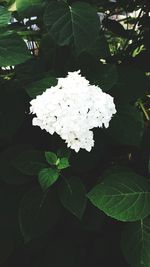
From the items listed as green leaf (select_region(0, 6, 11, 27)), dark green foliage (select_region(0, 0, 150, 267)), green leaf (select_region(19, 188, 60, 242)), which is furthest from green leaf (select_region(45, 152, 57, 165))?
green leaf (select_region(0, 6, 11, 27))

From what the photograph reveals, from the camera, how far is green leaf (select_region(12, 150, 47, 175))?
118 centimetres

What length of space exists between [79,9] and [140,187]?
2.00 ft

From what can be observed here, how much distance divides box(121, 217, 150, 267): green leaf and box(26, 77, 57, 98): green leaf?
49cm

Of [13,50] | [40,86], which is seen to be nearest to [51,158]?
[40,86]

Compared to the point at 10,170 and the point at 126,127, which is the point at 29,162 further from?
the point at 126,127

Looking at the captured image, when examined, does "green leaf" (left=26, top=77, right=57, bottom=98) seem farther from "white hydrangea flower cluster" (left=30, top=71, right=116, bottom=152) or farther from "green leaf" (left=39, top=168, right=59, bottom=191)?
"green leaf" (left=39, top=168, right=59, bottom=191)

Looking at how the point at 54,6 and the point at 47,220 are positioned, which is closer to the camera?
the point at 47,220

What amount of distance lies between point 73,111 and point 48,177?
7.5 inches

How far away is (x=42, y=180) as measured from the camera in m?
1.08

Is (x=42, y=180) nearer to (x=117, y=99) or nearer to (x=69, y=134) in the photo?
(x=69, y=134)

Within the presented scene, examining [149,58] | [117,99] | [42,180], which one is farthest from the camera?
[149,58]

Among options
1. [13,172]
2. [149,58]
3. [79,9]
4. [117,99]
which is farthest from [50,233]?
[149,58]

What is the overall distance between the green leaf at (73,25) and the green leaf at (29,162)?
35 centimetres

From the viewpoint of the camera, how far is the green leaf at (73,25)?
1293 mm
